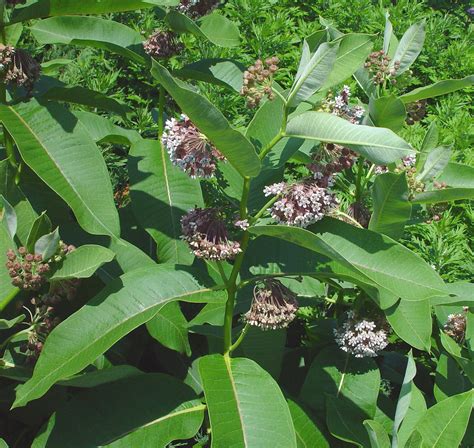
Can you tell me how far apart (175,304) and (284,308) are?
464mm

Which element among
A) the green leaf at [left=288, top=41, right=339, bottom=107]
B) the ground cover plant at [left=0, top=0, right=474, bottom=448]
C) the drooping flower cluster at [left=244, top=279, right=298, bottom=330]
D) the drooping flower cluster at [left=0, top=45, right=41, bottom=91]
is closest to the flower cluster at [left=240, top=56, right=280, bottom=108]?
the ground cover plant at [left=0, top=0, right=474, bottom=448]

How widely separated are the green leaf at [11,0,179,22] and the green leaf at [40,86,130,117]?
263 mm

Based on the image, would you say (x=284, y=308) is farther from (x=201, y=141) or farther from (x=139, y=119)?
(x=139, y=119)

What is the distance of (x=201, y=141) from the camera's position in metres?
1.82

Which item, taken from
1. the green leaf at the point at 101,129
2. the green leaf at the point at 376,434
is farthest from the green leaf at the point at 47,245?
the green leaf at the point at 376,434

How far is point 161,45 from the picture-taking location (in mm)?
2570

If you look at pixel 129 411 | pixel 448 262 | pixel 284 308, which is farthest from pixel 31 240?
pixel 448 262

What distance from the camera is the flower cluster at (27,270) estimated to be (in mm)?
1938

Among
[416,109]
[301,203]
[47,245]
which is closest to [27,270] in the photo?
[47,245]

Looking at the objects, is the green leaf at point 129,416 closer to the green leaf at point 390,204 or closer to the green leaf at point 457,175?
the green leaf at point 390,204

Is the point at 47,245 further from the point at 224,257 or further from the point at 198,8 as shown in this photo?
the point at 198,8

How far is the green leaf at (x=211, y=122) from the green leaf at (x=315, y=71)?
16 centimetres

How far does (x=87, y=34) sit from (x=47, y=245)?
3.05 feet

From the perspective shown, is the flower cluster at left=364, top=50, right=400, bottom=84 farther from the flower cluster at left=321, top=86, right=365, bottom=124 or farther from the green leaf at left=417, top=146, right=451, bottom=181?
the flower cluster at left=321, top=86, right=365, bottom=124
